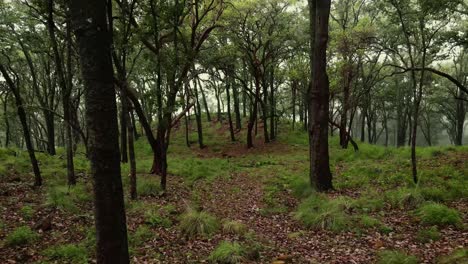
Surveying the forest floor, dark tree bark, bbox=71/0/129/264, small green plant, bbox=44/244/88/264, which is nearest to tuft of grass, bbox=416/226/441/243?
the forest floor

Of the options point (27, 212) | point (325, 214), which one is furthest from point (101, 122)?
point (27, 212)

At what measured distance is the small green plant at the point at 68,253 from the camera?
20.7 feet

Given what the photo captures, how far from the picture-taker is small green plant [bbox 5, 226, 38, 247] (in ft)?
22.7

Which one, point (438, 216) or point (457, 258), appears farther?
point (438, 216)

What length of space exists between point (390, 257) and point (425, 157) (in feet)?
37.4

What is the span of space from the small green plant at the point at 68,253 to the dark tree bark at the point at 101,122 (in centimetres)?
359

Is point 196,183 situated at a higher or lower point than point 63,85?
lower

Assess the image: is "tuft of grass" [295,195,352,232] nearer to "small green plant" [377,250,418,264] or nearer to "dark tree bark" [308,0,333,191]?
"dark tree bark" [308,0,333,191]

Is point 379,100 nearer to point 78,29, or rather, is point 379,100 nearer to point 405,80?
point 405,80

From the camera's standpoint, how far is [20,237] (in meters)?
7.00

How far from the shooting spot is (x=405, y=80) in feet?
120

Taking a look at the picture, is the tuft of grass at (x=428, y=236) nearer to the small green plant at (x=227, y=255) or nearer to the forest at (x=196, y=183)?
the forest at (x=196, y=183)

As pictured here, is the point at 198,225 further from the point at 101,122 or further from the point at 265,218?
the point at 101,122

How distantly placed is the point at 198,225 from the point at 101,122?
539cm
